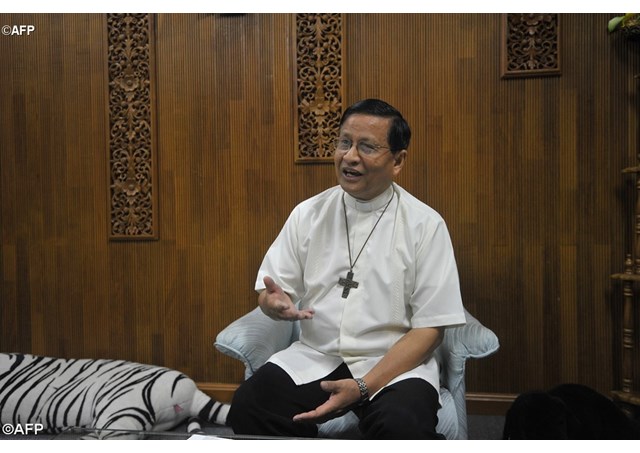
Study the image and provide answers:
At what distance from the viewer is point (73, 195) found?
210cm

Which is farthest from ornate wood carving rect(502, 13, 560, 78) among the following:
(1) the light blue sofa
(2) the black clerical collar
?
(1) the light blue sofa

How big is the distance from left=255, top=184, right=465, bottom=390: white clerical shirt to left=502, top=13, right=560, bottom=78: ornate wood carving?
73cm

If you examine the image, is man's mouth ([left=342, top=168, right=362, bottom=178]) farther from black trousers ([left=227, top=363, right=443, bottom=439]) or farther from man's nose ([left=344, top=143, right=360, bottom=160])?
black trousers ([left=227, top=363, right=443, bottom=439])

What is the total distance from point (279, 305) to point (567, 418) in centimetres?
87

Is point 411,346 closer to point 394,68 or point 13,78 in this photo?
point 394,68

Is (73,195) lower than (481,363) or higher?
higher

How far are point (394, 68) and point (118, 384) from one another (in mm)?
1578

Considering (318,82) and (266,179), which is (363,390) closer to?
(266,179)

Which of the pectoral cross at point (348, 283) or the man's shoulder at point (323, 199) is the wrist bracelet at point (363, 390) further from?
the man's shoulder at point (323, 199)

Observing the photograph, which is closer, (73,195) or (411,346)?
(411,346)

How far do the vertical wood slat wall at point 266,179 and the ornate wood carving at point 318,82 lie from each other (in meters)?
0.04

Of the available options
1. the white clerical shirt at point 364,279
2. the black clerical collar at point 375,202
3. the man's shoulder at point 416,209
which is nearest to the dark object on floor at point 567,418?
the white clerical shirt at point 364,279
